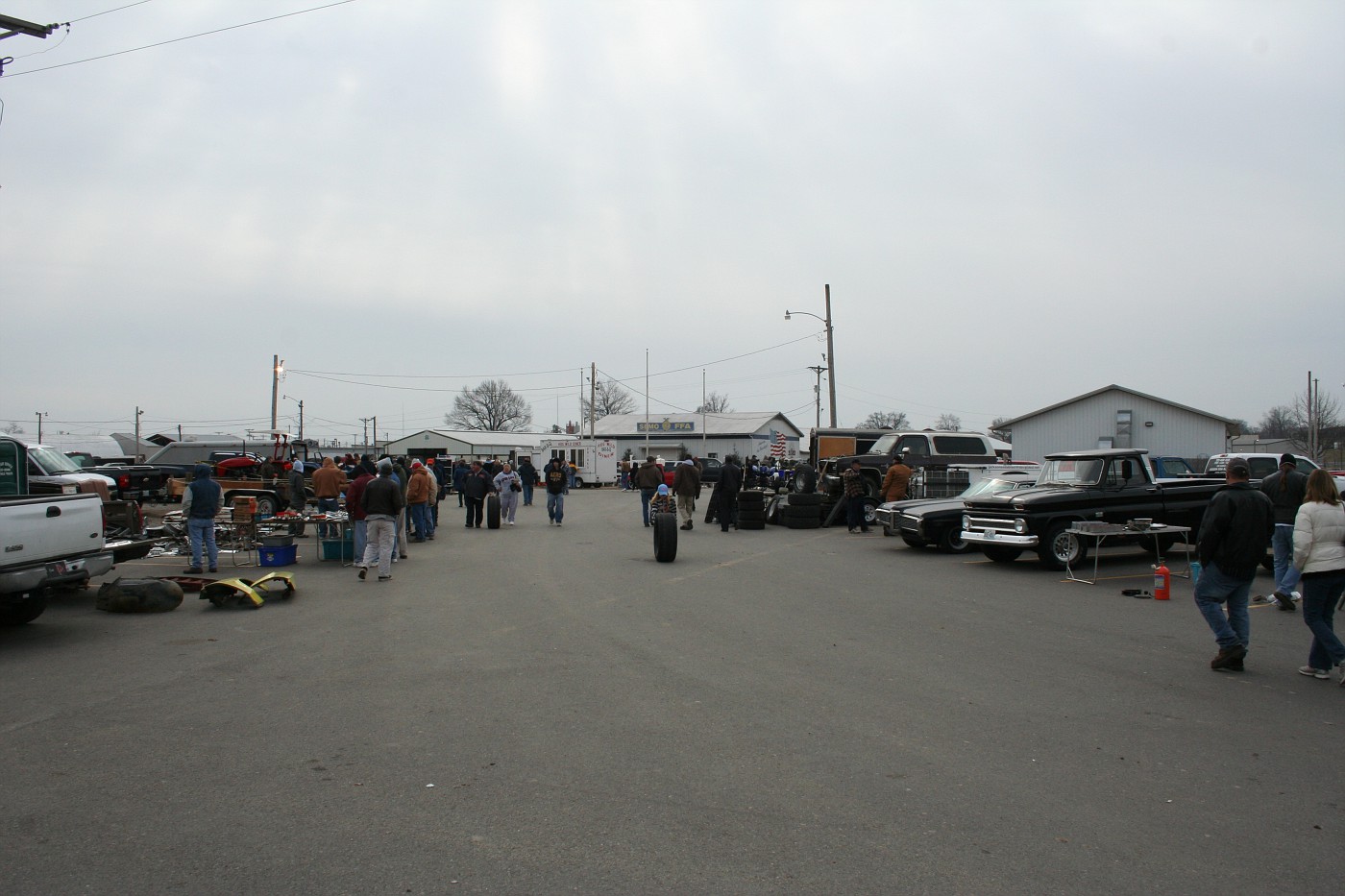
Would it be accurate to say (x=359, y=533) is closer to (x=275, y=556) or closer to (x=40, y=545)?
(x=275, y=556)

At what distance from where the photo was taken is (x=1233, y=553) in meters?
7.39

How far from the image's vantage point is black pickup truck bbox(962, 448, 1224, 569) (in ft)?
46.5

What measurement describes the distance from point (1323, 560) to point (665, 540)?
9.52m

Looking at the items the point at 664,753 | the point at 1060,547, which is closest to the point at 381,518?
the point at 664,753

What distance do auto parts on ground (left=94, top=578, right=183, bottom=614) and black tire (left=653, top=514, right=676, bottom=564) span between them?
7.06 meters

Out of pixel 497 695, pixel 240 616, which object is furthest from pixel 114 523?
pixel 497 695

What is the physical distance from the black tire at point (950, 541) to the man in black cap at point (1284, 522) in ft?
19.4

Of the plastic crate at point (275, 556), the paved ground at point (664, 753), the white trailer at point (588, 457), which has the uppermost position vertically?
the white trailer at point (588, 457)

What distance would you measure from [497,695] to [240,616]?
4.99 metres

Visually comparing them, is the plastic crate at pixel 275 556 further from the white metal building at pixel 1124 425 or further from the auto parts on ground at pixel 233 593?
the white metal building at pixel 1124 425

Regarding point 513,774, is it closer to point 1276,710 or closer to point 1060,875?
point 1060,875

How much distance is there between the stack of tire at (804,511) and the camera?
73.3 feet

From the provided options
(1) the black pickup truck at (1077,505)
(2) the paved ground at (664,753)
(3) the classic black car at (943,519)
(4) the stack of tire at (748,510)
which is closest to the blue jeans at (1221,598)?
(2) the paved ground at (664,753)

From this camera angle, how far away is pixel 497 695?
22.7 feet
